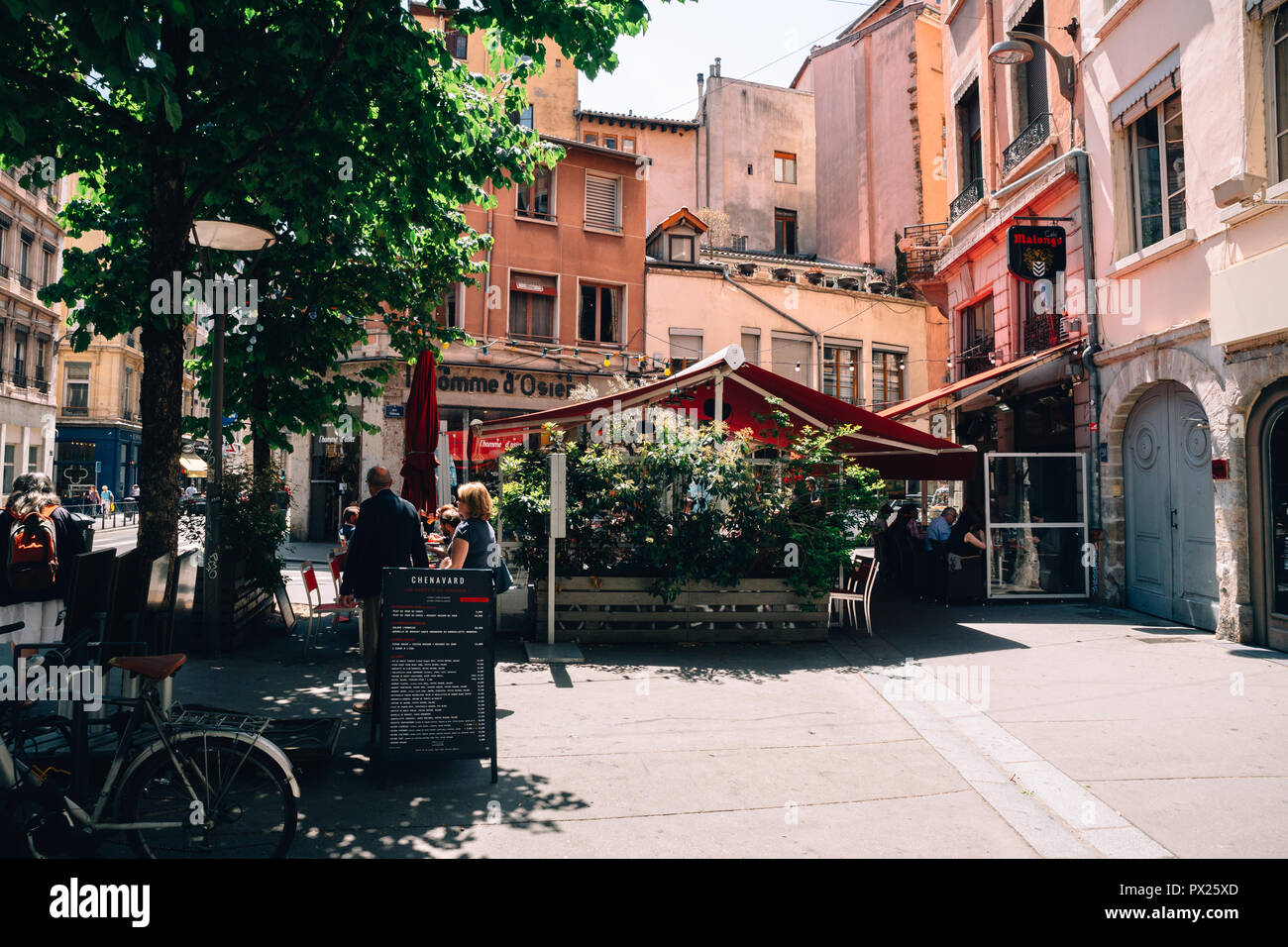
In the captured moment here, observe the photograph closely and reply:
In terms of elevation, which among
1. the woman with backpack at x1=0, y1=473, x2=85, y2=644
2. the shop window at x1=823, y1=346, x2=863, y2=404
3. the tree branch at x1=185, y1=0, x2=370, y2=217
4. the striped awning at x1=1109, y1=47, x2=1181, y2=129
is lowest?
the woman with backpack at x1=0, y1=473, x2=85, y2=644

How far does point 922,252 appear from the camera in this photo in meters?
22.2

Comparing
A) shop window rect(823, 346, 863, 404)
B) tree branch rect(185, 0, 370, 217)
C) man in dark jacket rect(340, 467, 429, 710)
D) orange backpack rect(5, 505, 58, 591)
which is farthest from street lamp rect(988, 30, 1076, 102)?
shop window rect(823, 346, 863, 404)

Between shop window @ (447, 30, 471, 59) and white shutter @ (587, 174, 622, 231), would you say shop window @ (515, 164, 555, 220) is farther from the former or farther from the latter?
shop window @ (447, 30, 471, 59)

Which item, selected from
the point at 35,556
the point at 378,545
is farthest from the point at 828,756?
the point at 35,556

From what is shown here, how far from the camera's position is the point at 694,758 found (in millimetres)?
5648

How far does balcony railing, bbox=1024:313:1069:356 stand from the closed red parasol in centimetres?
977

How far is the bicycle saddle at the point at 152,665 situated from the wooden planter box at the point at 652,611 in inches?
212

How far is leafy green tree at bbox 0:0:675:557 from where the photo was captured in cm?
616

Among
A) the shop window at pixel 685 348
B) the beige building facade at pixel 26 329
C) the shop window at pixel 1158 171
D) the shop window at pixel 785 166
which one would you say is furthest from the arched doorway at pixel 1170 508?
the beige building facade at pixel 26 329

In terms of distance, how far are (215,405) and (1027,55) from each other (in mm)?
11916

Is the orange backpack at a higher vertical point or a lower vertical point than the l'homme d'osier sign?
lower

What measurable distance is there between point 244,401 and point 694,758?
762 centimetres

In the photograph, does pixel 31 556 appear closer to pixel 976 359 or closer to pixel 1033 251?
pixel 1033 251
